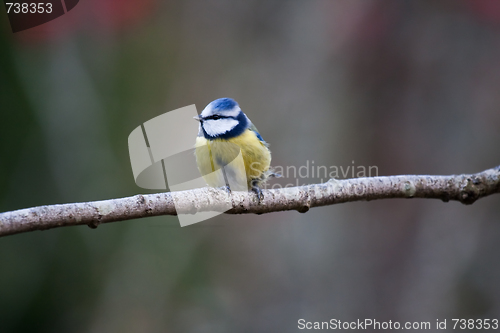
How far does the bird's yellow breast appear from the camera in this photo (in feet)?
7.51

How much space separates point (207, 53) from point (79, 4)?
1294 millimetres

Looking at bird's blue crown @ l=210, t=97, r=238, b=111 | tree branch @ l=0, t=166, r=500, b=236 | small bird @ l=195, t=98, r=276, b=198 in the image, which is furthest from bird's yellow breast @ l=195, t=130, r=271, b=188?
tree branch @ l=0, t=166, r=500, b=236

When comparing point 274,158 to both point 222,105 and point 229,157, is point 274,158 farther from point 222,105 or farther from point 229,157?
point 229,157

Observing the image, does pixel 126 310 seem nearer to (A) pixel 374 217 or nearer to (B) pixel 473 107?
(A) pixel 374 217

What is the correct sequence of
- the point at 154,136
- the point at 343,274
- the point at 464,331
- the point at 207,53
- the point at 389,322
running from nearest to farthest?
the point at 154,136 → the point at 464,331 → the point at 389,322 → the point at 343,274 → the point at 207,53

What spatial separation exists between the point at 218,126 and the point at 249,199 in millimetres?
639

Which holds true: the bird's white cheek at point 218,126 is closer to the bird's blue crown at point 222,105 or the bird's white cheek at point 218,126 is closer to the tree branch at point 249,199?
the bird's blue crown at point 222,105

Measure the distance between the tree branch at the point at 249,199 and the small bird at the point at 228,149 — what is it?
0.25 metres

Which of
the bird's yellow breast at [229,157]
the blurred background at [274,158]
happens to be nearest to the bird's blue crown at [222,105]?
the bird's yellow breast at [229,157]

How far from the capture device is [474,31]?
3633 mm

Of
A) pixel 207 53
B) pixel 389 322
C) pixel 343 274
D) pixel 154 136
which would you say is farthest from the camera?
pixel 207 53

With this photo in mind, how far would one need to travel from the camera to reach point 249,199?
1.94 meters

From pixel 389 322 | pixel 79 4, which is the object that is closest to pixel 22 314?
pixel 79 4

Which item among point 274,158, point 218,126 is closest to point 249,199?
point 218,126
